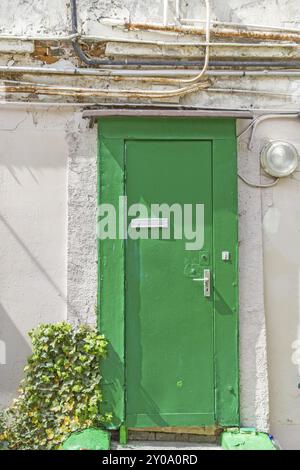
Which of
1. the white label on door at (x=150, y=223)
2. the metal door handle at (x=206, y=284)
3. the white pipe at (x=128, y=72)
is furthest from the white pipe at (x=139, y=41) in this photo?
the metal door handle at (x=206, y=284)

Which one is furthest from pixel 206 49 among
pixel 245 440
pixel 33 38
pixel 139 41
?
pixel 245 440

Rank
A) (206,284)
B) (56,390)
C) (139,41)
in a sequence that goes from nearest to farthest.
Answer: (56,390) < (206,284) < (139,41)

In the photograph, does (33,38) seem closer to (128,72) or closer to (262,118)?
(128,72)

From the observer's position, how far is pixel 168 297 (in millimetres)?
4719

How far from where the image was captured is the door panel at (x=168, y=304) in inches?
184

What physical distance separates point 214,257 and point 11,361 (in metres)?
2.08

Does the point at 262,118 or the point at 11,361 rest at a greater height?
the point at 262,118

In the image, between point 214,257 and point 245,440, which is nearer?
point 245,440

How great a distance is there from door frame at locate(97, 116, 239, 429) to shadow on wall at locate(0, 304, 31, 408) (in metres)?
0.76

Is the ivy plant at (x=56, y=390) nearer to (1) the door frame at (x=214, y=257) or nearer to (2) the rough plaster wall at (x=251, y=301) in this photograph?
(1) the door frame at (x=214, y=257)

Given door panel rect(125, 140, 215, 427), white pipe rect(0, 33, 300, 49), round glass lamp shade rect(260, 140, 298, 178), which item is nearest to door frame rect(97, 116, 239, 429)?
door panel rect(125, 140, 215, 427)

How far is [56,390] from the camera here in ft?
15.1
